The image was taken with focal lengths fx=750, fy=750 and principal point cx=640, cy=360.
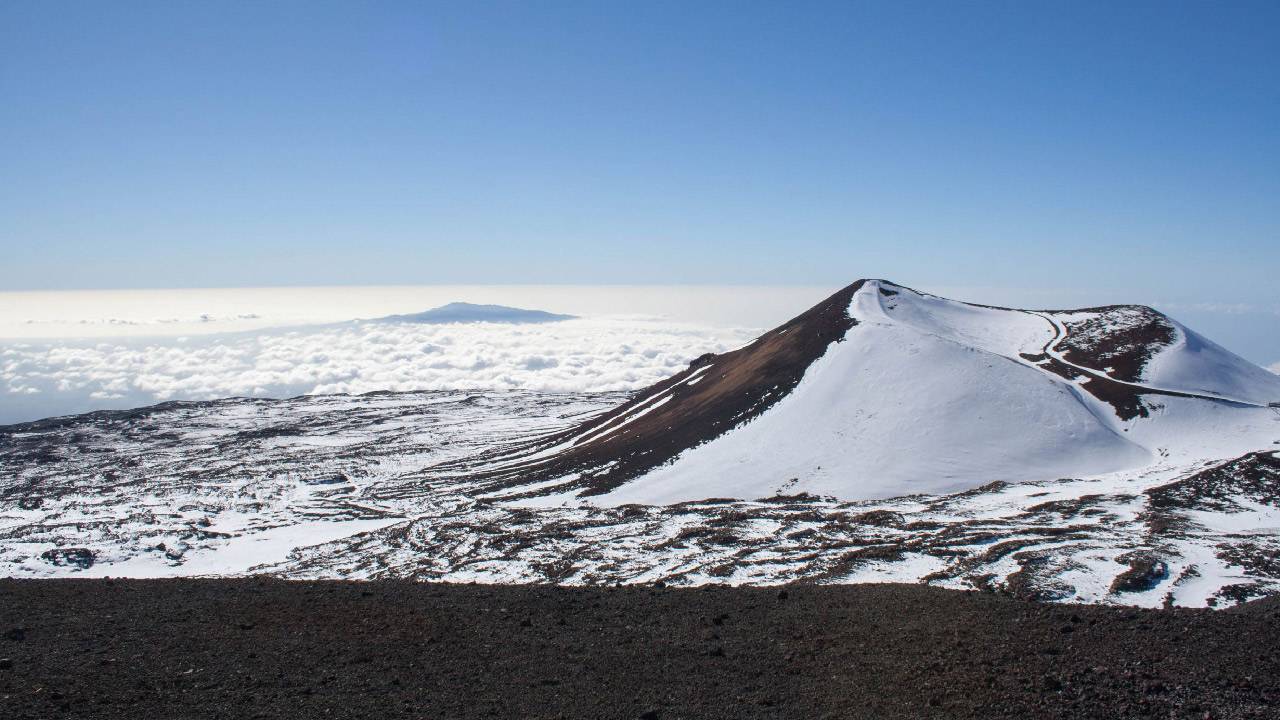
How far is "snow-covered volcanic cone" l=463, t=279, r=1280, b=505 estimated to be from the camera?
171ft

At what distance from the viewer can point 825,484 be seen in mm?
50781

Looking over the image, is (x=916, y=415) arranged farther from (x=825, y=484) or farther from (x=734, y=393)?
(x=734, y=393)

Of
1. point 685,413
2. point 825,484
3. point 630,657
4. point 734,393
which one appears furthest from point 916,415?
point 630,657

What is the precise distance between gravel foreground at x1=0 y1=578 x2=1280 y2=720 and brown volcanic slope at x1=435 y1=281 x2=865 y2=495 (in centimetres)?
3829

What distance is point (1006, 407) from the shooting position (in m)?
58.0

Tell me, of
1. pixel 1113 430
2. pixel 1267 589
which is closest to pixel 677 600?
pixel 1267 589

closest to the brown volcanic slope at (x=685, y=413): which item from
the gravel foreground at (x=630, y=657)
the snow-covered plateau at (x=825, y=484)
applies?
the snow-covered plateau at (x=825, y=484)

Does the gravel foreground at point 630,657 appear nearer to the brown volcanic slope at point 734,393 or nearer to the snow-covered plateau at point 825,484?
the snow-covered plateau at point 825,484

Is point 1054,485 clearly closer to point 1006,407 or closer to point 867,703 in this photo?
point 1006,407

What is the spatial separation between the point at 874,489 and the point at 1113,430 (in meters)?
21.2

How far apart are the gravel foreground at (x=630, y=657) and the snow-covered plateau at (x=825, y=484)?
32.4ft

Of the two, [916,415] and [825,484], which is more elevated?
[916,415]

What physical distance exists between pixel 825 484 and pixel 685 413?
22094 millimetres

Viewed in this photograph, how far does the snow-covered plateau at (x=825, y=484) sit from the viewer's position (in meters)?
32.2
